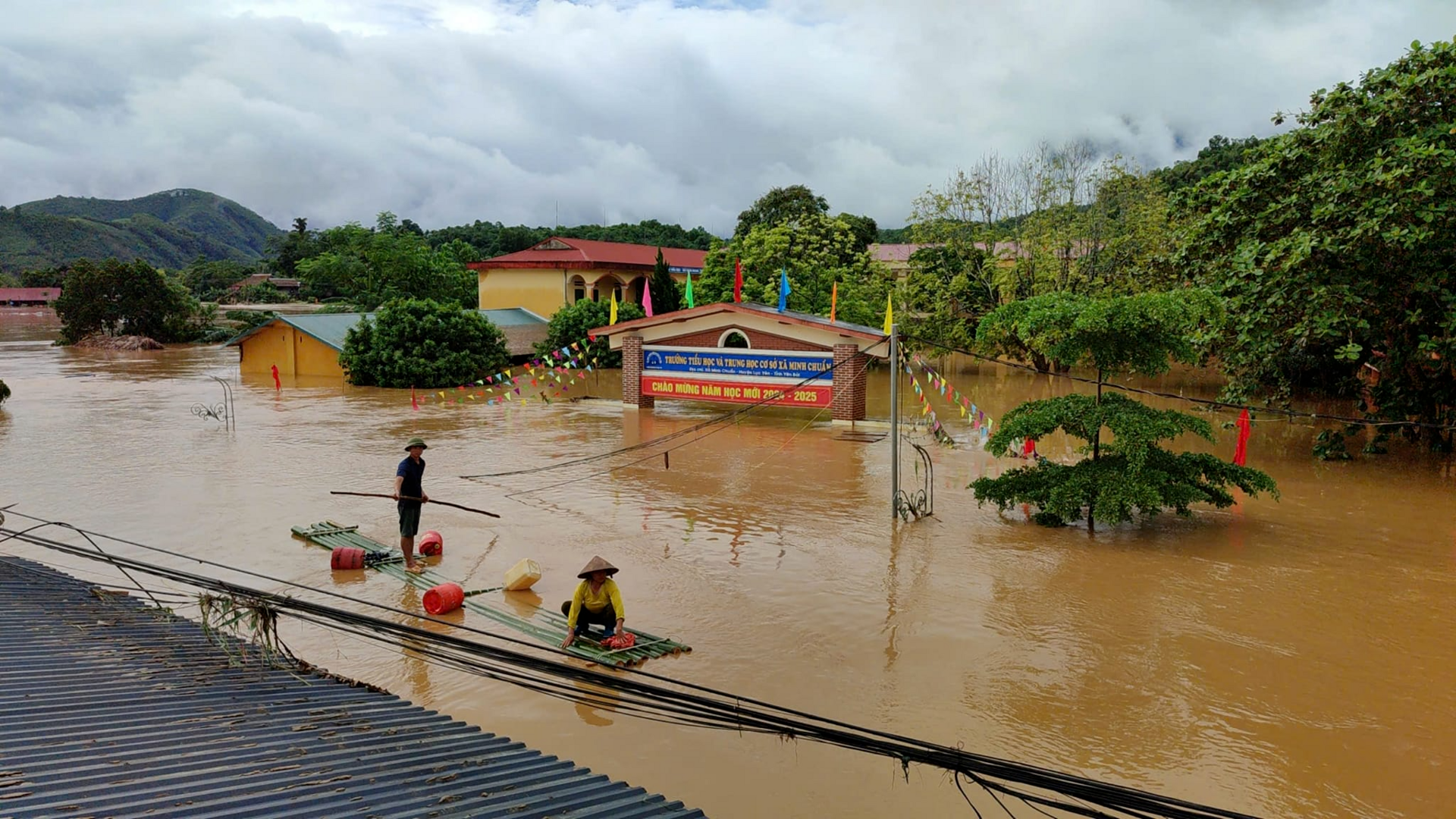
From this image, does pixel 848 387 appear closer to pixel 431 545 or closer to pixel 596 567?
pixel 431 545

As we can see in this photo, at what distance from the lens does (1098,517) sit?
Answer: 45.2 feet

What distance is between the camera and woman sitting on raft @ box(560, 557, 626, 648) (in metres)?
9.33

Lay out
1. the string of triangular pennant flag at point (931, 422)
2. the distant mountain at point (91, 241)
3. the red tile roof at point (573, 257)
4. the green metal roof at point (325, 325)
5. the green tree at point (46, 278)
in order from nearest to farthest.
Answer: the string of triangular pennant flag at point (931, 422)
the green metal roof at point (325, 325)
the red tile roof at point (573, 257)
the green tree at point (46, 278)
the distant mountain at point (91, 241)

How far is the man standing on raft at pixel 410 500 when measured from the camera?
12.4m

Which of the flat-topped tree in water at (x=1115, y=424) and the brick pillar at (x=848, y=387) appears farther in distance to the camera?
the brick pillar at (x=848, y=387)

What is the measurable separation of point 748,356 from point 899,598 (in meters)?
14.7

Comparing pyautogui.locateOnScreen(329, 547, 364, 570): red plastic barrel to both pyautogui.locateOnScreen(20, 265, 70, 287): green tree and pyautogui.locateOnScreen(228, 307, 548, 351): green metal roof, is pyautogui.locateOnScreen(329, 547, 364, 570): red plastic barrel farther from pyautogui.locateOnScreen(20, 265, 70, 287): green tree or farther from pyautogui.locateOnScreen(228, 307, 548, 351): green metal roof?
pyautogui.locateOnScreen(20, 265, 70, 287): green tree

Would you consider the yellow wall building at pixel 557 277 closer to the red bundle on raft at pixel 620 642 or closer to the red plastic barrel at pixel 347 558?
the red plastic barrel at pixel 347 558

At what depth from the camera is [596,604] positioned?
9531mm

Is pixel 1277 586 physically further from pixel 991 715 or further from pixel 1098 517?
pixel 991 715

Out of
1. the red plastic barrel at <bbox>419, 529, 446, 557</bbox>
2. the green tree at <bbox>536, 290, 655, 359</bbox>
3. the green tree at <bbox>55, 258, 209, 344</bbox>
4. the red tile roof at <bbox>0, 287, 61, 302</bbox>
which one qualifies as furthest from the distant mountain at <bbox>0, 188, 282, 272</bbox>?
the red plastic barrel at <bbox>419, 529, 446, 557</bbox>

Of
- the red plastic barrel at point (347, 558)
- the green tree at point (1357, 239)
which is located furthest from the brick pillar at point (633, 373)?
the red plastic barrel at point (347, 558)

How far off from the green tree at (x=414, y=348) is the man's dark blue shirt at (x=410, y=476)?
2313cm

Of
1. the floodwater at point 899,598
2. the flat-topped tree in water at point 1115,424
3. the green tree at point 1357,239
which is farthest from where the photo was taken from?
the green tree at point 1357,239
